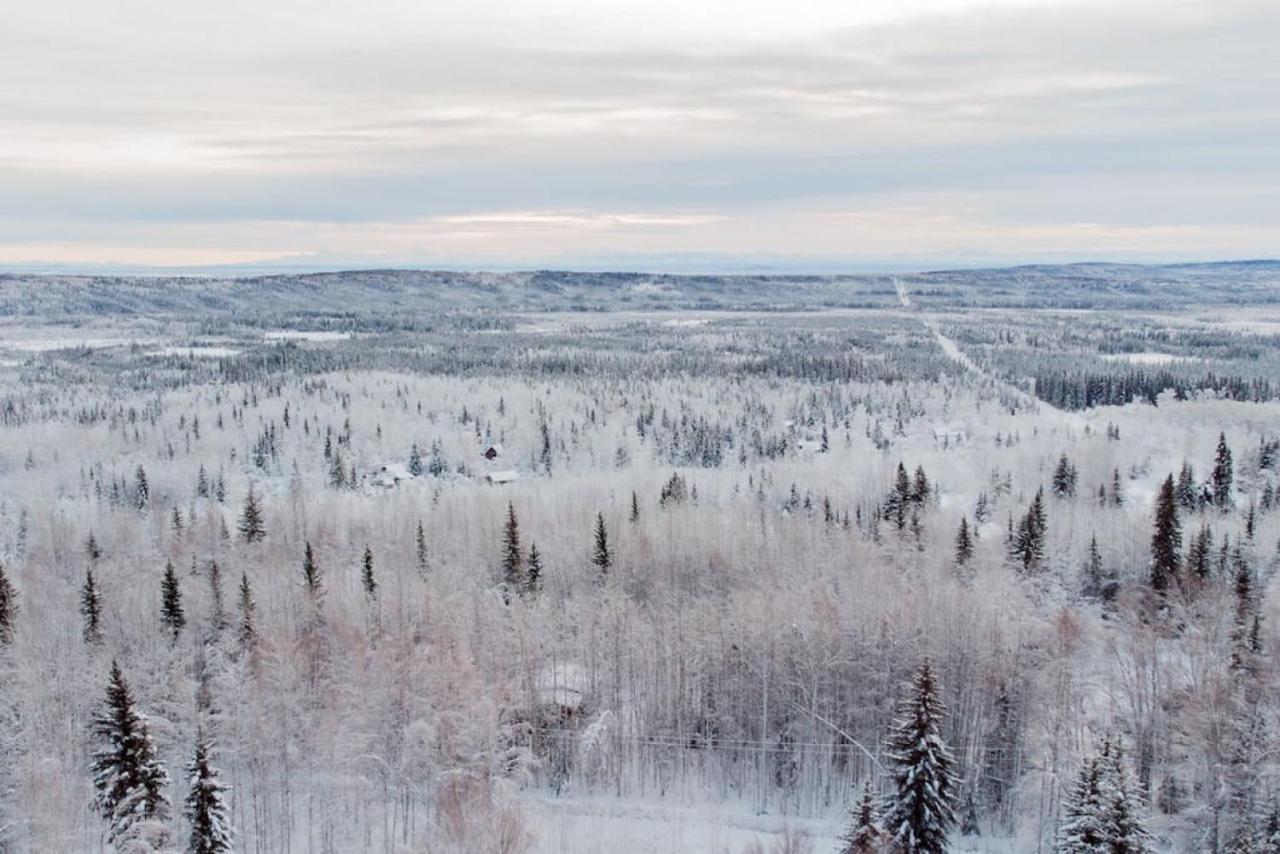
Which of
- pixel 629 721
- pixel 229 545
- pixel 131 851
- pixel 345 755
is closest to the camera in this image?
pixel 131 851

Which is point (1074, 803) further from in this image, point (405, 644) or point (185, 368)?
point (185, 368)

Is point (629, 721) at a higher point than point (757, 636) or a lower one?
lower

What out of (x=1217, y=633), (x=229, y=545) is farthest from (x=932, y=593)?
(x=229, y=545)

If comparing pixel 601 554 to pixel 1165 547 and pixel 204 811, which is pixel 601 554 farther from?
pixel 204 811

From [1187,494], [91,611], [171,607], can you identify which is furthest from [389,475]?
[1187,494]

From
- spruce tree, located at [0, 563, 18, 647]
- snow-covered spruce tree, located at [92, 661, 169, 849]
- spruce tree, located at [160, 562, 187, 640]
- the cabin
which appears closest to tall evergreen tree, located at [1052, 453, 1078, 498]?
spruce tree, located at [160, 562, 187, 640]

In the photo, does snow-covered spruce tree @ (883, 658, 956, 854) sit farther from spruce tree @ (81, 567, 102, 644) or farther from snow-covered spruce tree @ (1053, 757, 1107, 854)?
spruce tree @ (81, 567, 102, 644)

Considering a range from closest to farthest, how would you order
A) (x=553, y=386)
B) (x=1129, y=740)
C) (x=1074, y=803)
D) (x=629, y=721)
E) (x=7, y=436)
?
1. (x=1074, y=803)
2. (x=1129, y=740)
3. (x=629, y=721)
4. (x=7, y=436)
5. (x=553, y=386)
